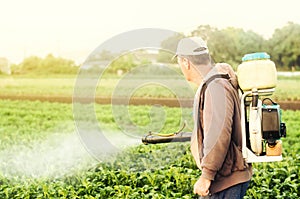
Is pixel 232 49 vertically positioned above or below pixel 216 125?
above

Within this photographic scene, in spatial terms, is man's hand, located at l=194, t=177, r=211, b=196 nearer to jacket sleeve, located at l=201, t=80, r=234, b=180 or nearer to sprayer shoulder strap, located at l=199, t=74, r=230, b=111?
jacket sleeve, located at l=201, t=80, r=234, b=180

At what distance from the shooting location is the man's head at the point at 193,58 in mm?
2544

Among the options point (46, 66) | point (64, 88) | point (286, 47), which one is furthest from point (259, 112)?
point (286, 47)

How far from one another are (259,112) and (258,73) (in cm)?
17

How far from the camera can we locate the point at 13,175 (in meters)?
5.37

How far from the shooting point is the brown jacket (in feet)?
8.04

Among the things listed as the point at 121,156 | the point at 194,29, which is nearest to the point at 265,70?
the point at 121,156

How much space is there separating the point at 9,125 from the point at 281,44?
5.07m

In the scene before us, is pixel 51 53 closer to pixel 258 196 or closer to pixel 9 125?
pixel 9 125

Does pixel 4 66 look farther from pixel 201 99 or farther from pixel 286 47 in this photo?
pixel 201 99

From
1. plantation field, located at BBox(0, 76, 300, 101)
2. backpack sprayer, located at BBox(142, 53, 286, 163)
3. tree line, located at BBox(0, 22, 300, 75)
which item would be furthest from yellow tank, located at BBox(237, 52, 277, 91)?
plantation field, located at BBox(0, 76, 300, 101)

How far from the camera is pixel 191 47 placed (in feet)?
8.39

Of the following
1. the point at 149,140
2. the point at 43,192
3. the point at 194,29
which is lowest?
the point at 43,192

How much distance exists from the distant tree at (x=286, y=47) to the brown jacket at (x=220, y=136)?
8308mm
